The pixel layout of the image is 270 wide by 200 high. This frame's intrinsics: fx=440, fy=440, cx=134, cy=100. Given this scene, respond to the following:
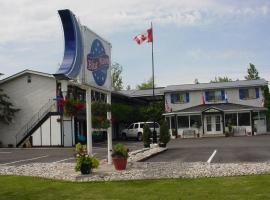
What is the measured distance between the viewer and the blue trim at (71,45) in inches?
528

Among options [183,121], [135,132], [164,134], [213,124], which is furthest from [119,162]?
[183,121]

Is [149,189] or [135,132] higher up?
[135,132]

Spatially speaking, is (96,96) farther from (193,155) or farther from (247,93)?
(247,93)

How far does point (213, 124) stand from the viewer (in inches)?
1861

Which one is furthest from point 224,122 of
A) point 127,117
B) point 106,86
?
point 106,86

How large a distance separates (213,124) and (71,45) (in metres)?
35.2

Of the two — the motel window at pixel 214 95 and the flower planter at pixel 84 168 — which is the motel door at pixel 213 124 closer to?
the motel window at pixel 214 95

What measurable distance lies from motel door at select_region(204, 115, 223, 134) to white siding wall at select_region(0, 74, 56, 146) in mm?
17822

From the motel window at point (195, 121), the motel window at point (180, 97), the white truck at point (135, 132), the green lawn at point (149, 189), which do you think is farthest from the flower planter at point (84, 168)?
the motel window at point (180, 97)

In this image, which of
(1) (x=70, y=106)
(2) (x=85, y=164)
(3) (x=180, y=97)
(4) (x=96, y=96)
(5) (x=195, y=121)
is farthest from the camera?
(3) (x=180, y=97)

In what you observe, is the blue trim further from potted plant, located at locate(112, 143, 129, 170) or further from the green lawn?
the green lawn

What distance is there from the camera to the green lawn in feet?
32.3

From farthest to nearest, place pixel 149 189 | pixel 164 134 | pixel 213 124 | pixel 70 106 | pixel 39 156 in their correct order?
pixel 213 124
pixel 164 134
pixel 39 156
pixel 70 106
pixel 149 189

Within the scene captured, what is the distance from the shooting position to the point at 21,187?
12.0m
